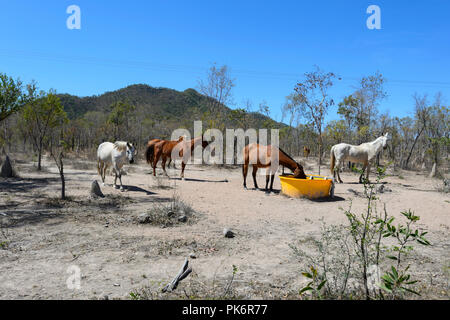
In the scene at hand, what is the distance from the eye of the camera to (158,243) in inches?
162

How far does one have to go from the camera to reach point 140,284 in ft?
9.66

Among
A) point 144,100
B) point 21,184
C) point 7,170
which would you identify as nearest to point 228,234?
point 21,184

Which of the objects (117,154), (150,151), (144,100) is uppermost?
(144,100)

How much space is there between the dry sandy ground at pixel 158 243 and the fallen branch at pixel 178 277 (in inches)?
3.0

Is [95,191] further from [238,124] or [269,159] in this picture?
[238,124]

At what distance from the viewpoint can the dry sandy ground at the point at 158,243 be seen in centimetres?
295

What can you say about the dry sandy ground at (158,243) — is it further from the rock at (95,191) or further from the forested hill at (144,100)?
the forested hill at (144,100)

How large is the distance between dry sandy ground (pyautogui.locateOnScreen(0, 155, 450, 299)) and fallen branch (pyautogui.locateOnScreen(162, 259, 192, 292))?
0.25 feet

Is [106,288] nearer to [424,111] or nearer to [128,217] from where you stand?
[128,217]

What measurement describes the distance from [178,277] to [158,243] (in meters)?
1.24

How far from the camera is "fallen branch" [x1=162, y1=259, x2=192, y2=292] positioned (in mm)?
2800

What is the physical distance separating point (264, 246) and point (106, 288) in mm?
2289
